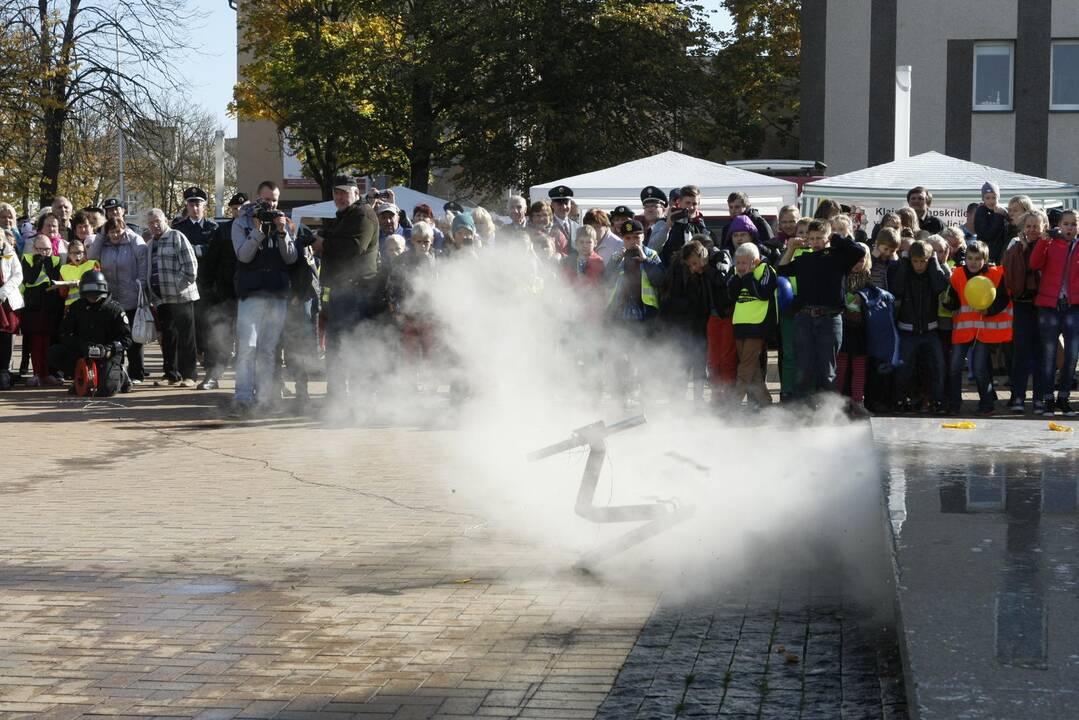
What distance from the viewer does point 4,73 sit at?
84.9 feet

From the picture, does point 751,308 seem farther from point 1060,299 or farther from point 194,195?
point 194,195

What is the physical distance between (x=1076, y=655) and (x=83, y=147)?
93.9 feet

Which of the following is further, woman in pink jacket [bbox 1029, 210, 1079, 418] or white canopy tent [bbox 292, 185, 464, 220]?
white canopy tent [bbox 292, 185, 464, 220]

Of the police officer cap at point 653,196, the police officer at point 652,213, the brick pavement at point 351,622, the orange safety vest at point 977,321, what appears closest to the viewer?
the brick pavement at point 351,622

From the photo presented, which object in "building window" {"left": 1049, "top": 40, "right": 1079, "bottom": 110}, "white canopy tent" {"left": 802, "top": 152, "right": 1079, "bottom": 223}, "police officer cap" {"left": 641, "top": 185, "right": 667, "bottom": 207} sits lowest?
"police officer cap" {"left": 641, "top": 185, "right": 667, "bottom": 207}

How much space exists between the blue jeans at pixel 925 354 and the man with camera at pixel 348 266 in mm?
4803

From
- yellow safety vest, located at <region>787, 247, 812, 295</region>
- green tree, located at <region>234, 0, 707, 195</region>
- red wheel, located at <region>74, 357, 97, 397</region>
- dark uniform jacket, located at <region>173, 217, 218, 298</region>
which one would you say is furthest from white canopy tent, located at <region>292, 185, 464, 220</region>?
yellow safety vest, located at <region>787, 247, 812, 295</region>

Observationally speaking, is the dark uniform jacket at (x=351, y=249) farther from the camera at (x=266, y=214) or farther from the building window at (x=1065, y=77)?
the building window at (x=1065, y=77)

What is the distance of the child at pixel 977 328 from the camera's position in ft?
40.0

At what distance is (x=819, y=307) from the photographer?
37.6 feet

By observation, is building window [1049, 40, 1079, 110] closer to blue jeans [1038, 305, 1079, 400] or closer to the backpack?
blue jeans [1038, 305, 1079, 400]

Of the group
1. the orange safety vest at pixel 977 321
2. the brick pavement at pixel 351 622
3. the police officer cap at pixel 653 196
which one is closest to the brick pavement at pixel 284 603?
the brick pavement at pixel 351 622

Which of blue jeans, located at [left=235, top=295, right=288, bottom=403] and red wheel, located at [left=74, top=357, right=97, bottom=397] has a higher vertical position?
blue jeans, located at [left=235, top=295, right=288, bottom=403]

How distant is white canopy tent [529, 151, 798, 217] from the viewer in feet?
58.3
